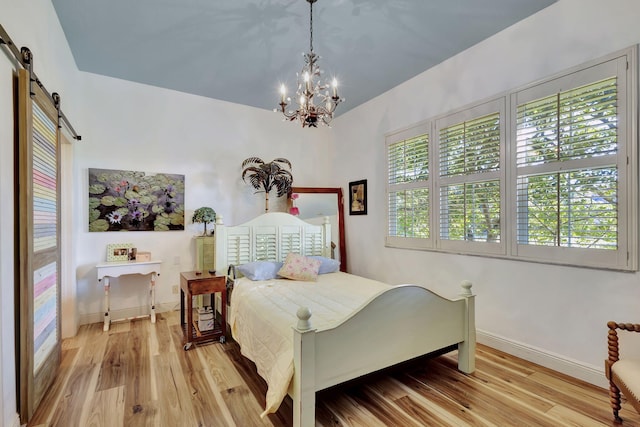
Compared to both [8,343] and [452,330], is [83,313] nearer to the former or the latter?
[8,343]

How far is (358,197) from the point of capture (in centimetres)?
460

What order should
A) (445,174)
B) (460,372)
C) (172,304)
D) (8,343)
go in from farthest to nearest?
(172,304)
(445,174)
(460,372)
(8,343)

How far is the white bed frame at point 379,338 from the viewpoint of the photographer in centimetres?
169

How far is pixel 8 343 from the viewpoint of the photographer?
5.27 ft

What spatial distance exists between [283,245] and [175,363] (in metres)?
1.78

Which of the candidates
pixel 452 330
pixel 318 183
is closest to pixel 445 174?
pixel 452 330

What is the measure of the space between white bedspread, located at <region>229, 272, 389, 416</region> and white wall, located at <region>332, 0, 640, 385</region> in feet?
3.38

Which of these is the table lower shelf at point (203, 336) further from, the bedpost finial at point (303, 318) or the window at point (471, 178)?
the window at point (471, 178)

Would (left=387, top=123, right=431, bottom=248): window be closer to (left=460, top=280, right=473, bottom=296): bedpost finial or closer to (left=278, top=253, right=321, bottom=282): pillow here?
(left=460, top=280, right=473, bottom=296): bedpost finial

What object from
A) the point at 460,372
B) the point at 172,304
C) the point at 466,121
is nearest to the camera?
the point at 460,372

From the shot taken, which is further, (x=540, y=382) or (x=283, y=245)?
(x=283, y=245)

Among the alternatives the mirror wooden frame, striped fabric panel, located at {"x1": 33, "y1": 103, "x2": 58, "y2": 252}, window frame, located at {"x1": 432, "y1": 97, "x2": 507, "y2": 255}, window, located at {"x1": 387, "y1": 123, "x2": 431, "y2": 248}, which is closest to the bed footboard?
window frame, located at {"x1": 432, "y1": 97, "x2": 507, "y2": 255}

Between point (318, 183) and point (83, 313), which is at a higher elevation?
point (318, 183)

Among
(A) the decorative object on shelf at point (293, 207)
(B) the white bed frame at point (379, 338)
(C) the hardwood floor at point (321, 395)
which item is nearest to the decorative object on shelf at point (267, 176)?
(A) the decorative object on shelf at point (293, 207)
